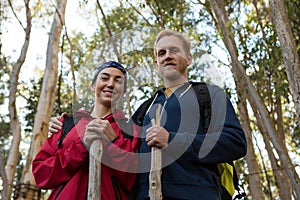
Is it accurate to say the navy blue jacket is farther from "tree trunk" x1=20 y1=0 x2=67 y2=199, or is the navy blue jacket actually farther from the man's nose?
"tree trunk" x1=20 y1=0 x2=67 y2=199

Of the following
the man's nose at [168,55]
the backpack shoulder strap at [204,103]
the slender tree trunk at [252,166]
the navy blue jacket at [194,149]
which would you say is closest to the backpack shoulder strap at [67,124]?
the navy blue jacket at [194,149]

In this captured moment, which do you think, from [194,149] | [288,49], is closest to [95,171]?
[194,149]

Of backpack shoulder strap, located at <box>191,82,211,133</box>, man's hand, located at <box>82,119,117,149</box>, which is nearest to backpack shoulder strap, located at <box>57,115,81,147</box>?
man's hand, located at <box>82,119,117,149</box>

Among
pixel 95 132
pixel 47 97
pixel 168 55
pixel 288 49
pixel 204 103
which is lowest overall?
pixel 95 132

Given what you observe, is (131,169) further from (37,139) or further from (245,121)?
(245,121)

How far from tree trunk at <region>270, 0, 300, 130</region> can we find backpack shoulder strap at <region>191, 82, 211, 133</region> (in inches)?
99.6

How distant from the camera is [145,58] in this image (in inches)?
160

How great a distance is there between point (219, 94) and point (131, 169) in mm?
602

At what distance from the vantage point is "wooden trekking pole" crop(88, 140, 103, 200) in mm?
2082

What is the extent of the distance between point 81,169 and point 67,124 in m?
0.35

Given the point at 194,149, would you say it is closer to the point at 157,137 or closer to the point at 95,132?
the point at 157,137

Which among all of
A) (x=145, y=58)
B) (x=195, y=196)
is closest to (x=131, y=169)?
(x=195, y=196)

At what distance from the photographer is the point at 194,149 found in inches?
88.0

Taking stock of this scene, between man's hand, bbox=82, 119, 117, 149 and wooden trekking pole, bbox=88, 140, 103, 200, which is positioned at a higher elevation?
man's hand, bbox=82, 119, 117, 149
